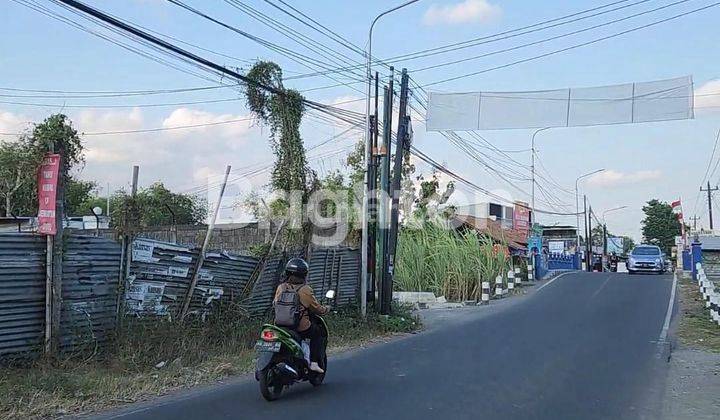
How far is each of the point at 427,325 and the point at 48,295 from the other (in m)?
10.9

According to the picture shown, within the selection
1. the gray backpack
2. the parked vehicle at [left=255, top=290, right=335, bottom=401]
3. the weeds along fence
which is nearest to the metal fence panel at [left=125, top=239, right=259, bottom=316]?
the weeds along fence

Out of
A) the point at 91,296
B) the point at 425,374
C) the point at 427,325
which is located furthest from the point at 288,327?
the point at 427,325

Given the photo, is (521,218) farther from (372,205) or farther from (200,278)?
(200,278)

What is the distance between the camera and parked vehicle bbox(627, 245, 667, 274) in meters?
43.4

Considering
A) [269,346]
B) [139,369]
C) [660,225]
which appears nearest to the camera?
[269,346]

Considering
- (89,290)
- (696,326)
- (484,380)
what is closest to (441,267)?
(696,326)

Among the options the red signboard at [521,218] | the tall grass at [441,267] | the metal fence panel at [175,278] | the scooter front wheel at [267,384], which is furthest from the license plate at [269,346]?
the red signboard at [521,218]

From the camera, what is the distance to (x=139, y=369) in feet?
32.6

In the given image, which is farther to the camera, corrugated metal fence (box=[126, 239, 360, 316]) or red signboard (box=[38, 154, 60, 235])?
corrugated metal fence (box=[126, 239, 360, 316])

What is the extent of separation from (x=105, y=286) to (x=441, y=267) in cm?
1810

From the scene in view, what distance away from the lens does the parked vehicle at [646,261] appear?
43375 mm

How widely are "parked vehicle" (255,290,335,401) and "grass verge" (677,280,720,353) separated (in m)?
8.79

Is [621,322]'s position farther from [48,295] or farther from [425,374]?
[48,295]

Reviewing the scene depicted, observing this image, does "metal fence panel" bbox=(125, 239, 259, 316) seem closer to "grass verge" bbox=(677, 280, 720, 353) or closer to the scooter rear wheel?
the scooter rear wheel
